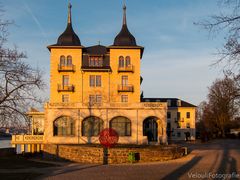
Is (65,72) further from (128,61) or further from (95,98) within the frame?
(128,61)

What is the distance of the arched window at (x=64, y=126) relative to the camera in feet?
157

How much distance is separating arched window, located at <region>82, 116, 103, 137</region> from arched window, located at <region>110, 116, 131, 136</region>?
153cm

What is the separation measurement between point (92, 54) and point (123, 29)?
599cm

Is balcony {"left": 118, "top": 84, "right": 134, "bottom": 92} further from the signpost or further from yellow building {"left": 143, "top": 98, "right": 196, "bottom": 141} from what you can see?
yellow building {"left": 143, "top": 98, "right": 196, "bottom": 141}

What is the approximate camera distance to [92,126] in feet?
157

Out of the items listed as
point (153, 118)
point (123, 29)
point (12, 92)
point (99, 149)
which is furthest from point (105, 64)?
point (12, 92)

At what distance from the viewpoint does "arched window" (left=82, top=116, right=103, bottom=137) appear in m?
47.8

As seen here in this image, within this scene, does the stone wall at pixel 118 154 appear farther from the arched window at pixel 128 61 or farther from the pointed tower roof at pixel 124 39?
the pointed tower roof at pixel 124 39

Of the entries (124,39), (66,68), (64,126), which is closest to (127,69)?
(124,39)

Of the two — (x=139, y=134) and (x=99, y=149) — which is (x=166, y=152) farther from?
(x=139, y=134)

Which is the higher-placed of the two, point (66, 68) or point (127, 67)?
point (127, 67)

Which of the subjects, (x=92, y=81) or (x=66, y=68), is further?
(x=92, y=81)

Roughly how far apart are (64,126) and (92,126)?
336cm

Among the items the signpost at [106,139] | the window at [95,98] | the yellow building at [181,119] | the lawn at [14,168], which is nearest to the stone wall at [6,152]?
the lawn at [14,168]
